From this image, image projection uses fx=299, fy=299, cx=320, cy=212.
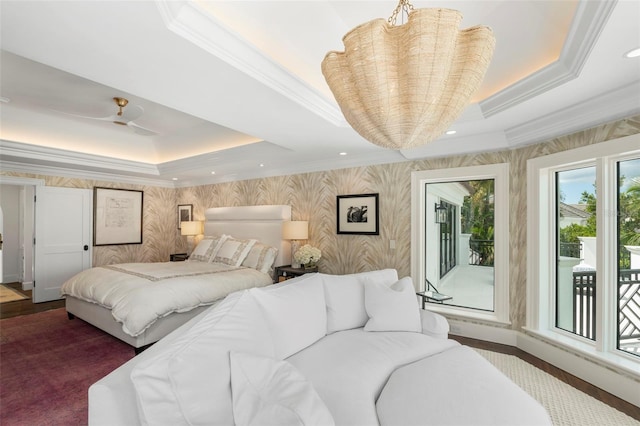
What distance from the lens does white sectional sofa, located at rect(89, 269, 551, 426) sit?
3.40ft

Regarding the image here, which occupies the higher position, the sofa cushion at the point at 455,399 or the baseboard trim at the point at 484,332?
the sofa cushion at the point at 455,399

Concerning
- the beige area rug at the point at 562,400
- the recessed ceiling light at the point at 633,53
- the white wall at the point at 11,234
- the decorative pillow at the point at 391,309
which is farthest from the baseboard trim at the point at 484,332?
the white wall at the point at 11,234

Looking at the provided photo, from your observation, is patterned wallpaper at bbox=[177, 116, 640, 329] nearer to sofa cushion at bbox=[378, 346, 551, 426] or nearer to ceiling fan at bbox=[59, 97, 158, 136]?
sofa cushion at bbox=[378, 346, 551, 426]

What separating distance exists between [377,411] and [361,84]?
1.49 meters

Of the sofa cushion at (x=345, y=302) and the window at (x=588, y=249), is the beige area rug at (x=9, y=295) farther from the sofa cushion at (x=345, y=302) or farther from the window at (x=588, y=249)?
the window at (x=588, y=249)

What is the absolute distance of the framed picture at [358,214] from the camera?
4.16 metres

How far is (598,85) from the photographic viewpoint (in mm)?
2072

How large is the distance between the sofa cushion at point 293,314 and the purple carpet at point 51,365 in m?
1.52

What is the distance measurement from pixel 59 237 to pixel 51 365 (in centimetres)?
331

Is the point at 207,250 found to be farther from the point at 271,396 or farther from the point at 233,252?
the point at 271,396

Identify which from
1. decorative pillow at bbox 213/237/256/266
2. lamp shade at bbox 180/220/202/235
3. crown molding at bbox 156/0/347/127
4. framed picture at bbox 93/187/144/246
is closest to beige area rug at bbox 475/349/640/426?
crown molding at bbox 156/0/347/127

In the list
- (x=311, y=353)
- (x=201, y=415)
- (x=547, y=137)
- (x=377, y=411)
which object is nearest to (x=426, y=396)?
(x=377, y=411)

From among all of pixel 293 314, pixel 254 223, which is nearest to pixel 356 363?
pixel 293 314

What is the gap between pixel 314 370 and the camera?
5.49 feet
